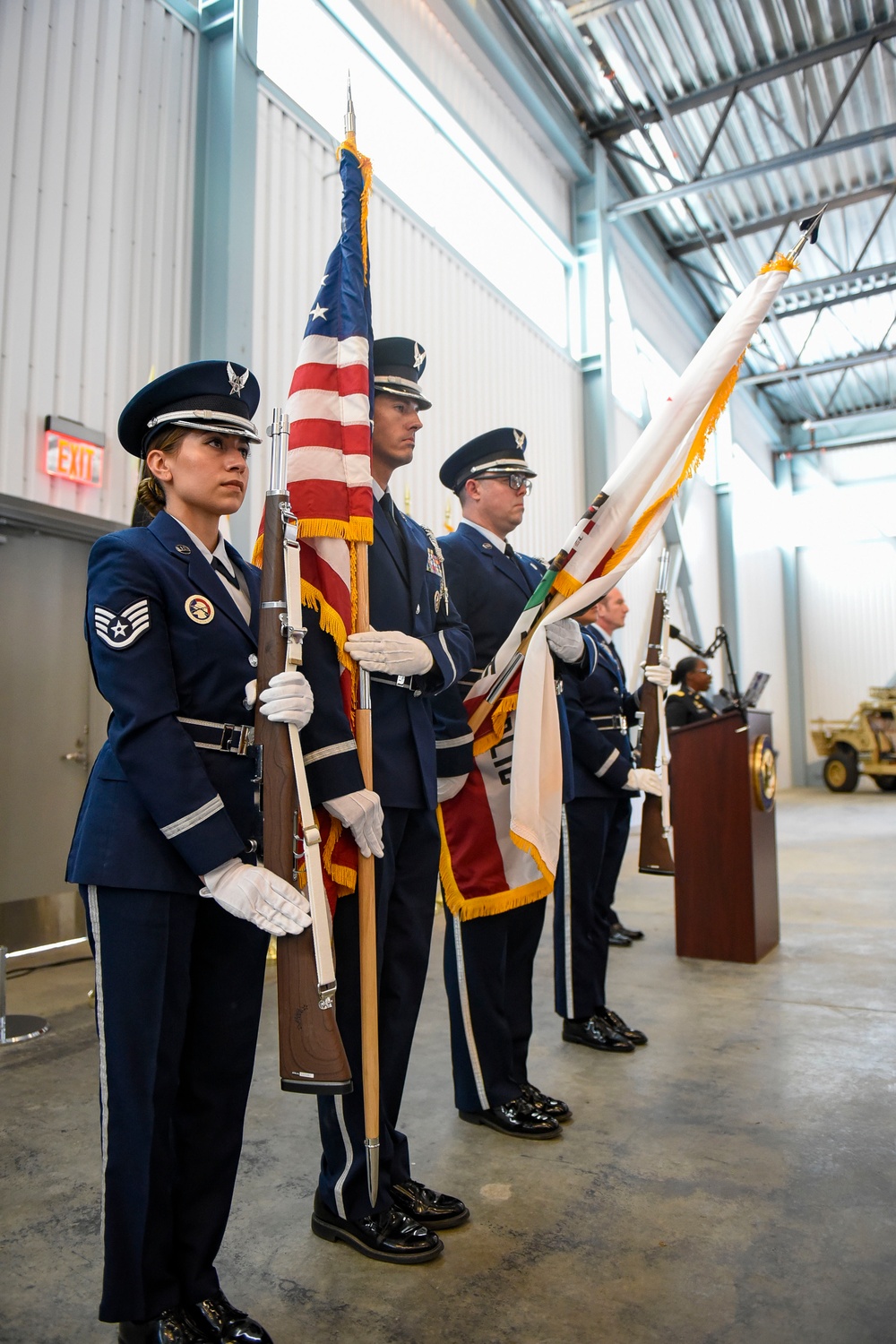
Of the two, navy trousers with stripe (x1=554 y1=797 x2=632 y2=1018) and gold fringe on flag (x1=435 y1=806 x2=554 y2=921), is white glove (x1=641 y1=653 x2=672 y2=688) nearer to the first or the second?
navy trousers with stripe (x1=554 y1=797 x2=632 y2=1018)

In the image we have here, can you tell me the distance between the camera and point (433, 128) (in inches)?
249

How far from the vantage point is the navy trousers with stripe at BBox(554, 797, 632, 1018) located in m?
2.71

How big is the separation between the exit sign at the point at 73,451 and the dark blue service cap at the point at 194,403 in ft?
8.27

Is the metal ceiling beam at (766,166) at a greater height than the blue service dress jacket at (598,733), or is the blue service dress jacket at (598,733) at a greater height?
the metal ceiling beam at (766,166)

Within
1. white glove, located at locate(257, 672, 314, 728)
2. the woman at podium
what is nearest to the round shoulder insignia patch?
white glove, located at locate(257, 672, 314, 728)

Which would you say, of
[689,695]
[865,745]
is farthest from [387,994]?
[865,745]

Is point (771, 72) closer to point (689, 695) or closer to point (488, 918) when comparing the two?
point (689, 695)

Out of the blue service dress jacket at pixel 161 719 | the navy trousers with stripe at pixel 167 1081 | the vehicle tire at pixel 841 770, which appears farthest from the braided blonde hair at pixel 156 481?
the vehicle tire at pixel 841 770

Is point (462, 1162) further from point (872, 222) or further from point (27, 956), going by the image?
point (872, 222)

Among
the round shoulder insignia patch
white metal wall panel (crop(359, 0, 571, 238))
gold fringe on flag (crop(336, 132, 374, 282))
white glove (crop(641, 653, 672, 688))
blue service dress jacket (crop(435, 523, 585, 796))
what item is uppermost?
white metal wall panel (crop(359, 0, 571, 238))

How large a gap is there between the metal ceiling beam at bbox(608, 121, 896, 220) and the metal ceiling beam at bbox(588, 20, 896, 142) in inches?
23.4

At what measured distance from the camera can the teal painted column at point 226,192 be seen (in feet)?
14.5

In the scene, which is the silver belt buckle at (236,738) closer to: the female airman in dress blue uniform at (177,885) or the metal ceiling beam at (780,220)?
the female airman in dress blue uniform at (177,885)

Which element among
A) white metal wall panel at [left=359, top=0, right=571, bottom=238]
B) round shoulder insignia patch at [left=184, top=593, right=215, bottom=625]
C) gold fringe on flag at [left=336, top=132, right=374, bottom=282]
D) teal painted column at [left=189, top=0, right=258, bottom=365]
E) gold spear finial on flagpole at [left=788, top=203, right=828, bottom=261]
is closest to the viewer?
round shoulder insignia patch at [left=184, top=593, right=215, bottom=625]
